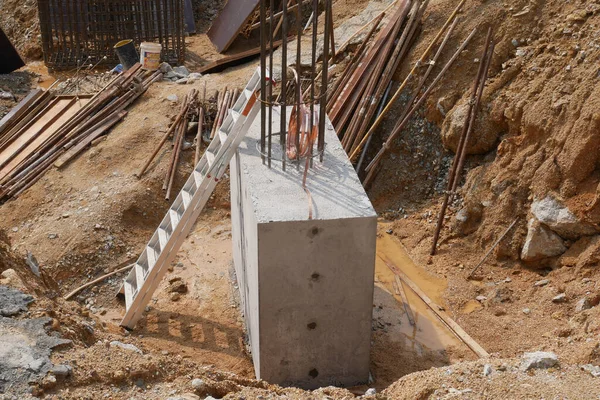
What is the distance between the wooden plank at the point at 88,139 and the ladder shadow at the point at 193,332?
3.80 meters

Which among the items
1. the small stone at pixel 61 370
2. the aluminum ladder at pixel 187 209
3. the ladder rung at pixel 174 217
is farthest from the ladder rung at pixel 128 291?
the small stone at pixel 61 370

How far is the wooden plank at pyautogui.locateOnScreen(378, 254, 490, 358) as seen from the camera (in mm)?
8969

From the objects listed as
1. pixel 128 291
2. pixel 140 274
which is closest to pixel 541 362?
pixel 140 274

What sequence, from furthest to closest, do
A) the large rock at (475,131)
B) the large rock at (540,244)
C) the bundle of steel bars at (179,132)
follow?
the bundle of steel bars at (179,132) < the large rock at (475,131) < the large rock at (540,244)

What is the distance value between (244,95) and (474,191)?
12.2ft

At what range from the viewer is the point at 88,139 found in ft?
41.8

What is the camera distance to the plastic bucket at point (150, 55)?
49.0 ft

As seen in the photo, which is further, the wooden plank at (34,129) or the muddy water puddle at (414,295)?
the wooden plank at (34,129)

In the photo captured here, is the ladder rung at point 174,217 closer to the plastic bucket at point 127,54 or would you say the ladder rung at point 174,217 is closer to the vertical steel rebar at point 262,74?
the vertical steel rebar at point 262,74

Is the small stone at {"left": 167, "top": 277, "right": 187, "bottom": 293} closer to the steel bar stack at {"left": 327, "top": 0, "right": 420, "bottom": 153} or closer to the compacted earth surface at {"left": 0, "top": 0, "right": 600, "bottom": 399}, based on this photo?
the compacted earth surface at {"left": 0, "top": 0, "right": 600, "bottom": 399}

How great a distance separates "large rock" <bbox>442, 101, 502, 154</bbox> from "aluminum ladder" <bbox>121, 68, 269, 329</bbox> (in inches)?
137

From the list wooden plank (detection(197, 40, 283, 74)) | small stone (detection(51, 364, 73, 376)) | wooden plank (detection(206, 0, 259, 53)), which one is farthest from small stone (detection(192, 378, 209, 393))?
wooden plank (detection(206, 0, 259, 53))

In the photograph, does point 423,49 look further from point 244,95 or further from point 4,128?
point 4,128

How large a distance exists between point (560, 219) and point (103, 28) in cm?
1164
